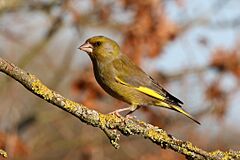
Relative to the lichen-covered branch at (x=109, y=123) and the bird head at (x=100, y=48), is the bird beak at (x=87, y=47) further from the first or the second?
the lichen-covered branch at (x=109, y=123)

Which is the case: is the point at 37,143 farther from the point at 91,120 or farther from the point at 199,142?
the point at 91,120

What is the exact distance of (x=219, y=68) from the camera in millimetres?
7957

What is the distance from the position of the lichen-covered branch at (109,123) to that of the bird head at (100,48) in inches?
74.1

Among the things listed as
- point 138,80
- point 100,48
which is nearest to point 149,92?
point 138,80

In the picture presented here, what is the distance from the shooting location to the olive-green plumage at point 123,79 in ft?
15.6

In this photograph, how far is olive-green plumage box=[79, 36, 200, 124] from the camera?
15.6 feet

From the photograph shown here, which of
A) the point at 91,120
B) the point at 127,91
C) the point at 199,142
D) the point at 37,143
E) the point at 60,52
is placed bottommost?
the point at 91,120

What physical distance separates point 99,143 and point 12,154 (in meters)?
1.76

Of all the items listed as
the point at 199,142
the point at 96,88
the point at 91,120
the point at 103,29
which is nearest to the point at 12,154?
the point at 96,88

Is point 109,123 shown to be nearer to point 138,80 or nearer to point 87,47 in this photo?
point 138,80

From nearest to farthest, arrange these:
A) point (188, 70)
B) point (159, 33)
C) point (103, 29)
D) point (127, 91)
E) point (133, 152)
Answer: point (127, 91)
point (159, 33)
point (103, 29)
point (188, 70)
point (133, 152)

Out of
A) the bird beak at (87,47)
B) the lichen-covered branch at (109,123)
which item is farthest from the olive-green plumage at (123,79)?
the lichen-covered branch at (109,123)

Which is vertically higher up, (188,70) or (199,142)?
(188,70)

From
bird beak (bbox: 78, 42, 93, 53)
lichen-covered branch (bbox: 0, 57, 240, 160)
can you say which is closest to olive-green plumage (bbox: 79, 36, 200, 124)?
bird beak (bbox: 78, 42, 93, 53)
